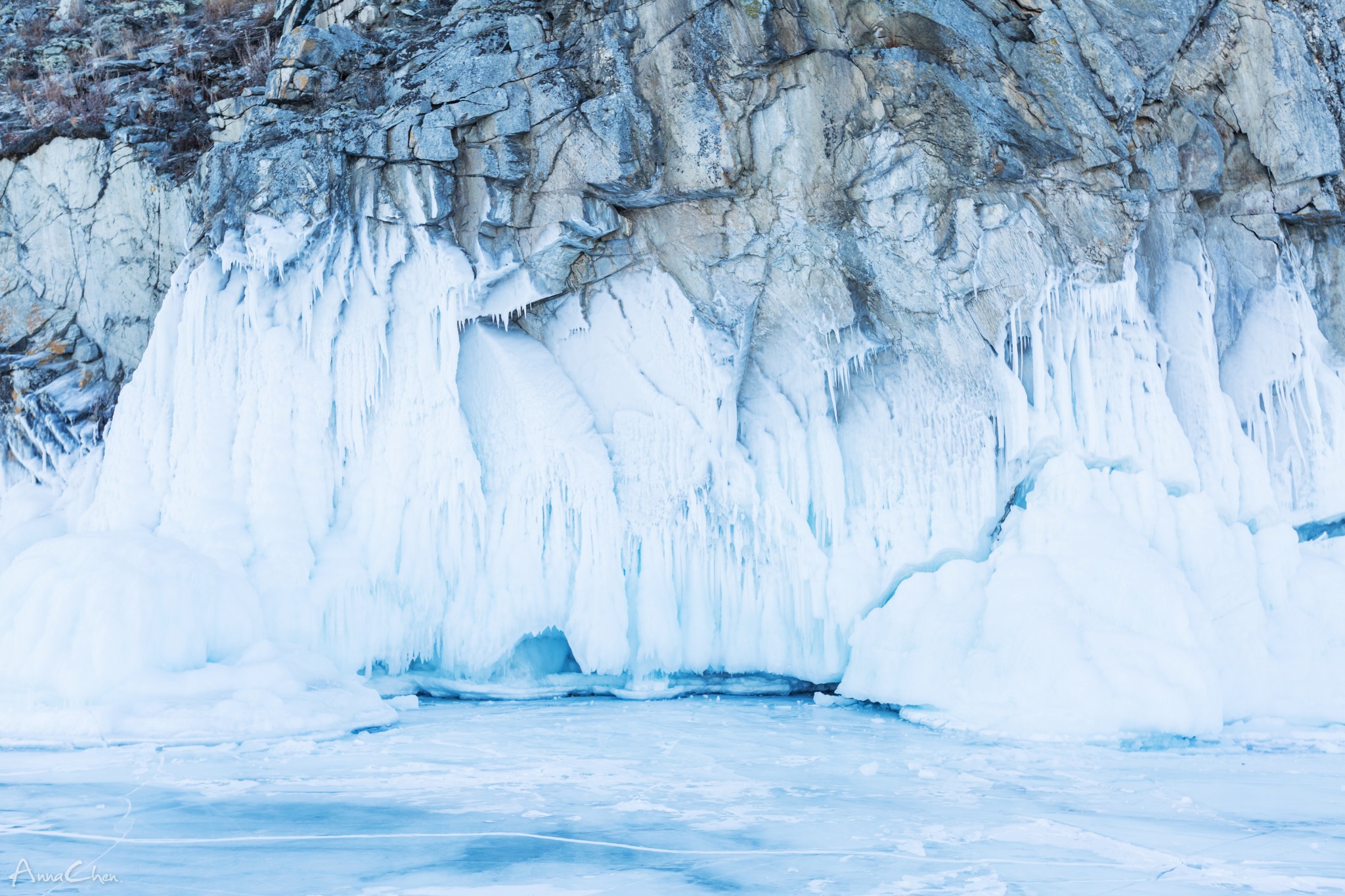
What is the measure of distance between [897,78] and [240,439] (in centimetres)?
840

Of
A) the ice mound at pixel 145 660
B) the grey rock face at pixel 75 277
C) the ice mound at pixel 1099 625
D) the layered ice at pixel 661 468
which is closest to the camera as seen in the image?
the ice mound at pixel 145 660

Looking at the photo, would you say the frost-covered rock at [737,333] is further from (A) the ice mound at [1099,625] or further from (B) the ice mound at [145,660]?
(B) the ice mound at [145,660]

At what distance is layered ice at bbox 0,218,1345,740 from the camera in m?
11.7

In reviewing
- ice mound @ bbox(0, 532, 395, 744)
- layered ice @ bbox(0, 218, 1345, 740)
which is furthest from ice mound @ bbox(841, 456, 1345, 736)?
ice mound @ bbox(0, 532, 395, 744)

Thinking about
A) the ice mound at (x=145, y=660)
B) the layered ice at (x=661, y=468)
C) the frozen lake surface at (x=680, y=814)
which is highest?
the layered ice at (x=661, y=468)

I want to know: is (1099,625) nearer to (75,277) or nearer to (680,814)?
(680,814)

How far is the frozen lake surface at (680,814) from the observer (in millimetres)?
5566

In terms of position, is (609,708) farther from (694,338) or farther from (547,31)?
(547,31)

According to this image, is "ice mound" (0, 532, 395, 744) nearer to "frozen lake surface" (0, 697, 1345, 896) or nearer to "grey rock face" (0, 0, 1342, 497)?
"frozen lake surface" (0, 697, 1345, 896)

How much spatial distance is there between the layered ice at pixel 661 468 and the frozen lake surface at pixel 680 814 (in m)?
2.30

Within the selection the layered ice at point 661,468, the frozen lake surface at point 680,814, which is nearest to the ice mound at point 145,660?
the layered ice at point 661,468

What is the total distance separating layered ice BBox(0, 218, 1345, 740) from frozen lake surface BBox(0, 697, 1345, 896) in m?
2.30

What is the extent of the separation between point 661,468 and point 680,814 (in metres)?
6.38

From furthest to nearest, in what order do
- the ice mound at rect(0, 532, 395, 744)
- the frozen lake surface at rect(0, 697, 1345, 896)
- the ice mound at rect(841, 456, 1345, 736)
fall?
1. the ice mound at rect(841, 456, 1345, 736)
2. the ice mound at rect(0, 532, 395, 744)
3. the frozen lake surface at rect(0, 697, 1345, 896)
